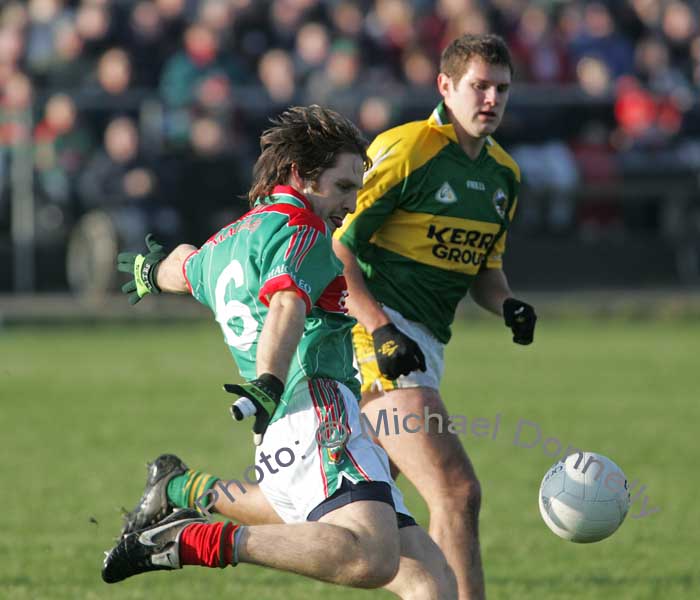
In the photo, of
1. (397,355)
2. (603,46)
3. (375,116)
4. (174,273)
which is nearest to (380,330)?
(397,355)

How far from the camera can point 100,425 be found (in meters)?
11.7

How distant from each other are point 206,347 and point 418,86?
4.57 meters

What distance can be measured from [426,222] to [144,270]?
1281mm

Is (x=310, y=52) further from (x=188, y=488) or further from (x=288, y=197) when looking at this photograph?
(x=288, y=197)

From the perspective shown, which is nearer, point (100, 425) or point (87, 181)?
point (100, 425)

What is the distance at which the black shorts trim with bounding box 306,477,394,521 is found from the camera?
4.74 m

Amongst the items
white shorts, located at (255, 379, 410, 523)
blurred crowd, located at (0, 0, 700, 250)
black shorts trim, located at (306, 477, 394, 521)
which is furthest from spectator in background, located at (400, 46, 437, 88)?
black shorts trim, located at (306, 477, 394, 521)

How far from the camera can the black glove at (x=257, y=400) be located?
4168 millimetres

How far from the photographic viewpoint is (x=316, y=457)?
476cm

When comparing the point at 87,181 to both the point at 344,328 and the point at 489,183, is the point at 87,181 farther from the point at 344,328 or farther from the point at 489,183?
the point at 344,328

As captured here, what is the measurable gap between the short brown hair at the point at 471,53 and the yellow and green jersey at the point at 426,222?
21 cm

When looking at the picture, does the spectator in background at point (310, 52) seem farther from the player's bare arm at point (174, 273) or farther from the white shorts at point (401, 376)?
the player's bare arm at point (174, 273)

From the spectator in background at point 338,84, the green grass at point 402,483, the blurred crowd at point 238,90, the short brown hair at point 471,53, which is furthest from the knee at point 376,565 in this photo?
the spectator in background at point 338,84

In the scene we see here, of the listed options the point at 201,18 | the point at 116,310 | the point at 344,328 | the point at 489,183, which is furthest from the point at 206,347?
the point at 344,328
